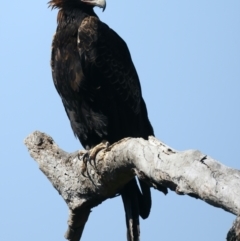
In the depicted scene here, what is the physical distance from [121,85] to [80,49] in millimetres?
544

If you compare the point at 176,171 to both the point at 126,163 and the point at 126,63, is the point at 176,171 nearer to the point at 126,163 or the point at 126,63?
the point at 126,163

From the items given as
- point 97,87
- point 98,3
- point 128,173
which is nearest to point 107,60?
point 97,87

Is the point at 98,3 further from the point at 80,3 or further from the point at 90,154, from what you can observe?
the point at 90,154

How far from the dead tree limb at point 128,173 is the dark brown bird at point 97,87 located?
502 millimetres

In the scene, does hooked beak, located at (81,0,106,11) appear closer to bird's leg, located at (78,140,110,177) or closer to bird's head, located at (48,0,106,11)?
bird's head, located at (48,0,106,11)

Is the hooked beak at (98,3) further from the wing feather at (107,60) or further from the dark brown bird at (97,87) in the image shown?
the wing feather at (107,60)

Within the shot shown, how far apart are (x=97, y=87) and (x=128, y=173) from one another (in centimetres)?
160

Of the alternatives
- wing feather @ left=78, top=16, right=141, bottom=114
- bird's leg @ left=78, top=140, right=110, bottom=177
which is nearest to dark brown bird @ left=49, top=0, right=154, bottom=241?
wing feather @ left=78, top=16, right=141, bottom=114

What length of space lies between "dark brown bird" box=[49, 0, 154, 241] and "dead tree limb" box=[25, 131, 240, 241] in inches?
19.8

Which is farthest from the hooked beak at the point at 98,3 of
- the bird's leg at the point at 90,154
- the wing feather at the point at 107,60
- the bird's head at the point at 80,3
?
the bird's leg at the point at 90,154

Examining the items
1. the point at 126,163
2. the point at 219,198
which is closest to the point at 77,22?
the point at 126,163

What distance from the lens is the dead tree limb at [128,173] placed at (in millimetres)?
3918

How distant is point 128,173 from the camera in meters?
5.66

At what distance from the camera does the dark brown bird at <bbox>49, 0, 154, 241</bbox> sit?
703 centimetres
